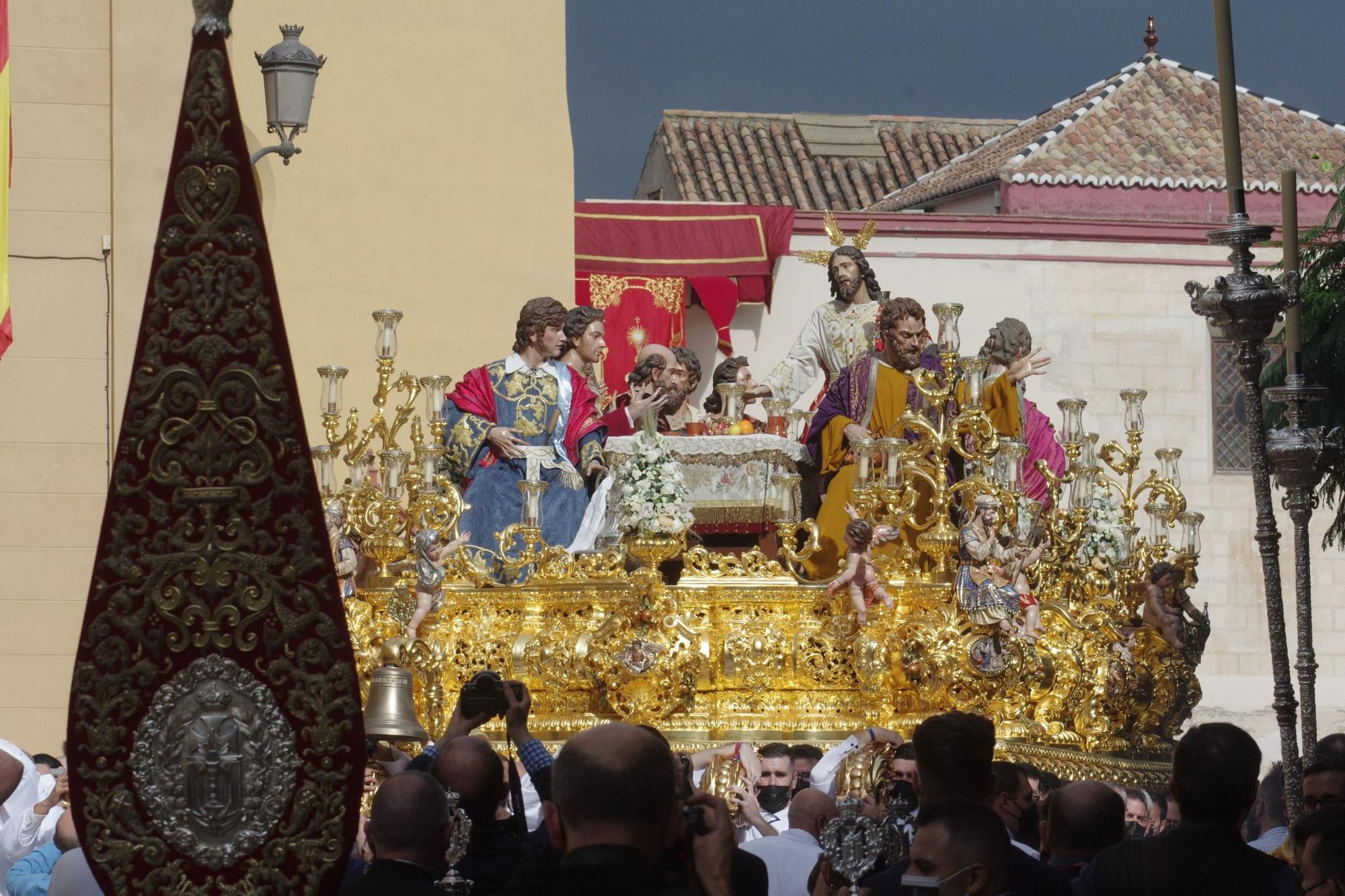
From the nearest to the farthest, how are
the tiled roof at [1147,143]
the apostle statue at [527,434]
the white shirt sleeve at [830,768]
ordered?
the white shirt sleeve at [830,768] < the apostle statue at [527,434] < the tiled roof at [1147,143]

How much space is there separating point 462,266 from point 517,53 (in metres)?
1.59

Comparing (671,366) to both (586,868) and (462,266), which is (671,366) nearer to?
(462,266)

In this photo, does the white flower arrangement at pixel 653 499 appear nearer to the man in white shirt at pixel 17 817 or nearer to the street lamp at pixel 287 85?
the street lamp at pixel 287 85

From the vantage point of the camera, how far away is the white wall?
16859 millimetres

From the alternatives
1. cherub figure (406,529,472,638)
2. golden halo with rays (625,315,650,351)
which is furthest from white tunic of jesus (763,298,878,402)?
Answer: golden halo with rays (625,315,650,351)

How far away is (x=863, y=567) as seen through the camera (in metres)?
9.72

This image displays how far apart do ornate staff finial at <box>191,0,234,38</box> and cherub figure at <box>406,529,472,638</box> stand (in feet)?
18.2

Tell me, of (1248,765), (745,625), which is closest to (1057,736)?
(745,625)

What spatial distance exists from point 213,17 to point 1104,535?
277 inches

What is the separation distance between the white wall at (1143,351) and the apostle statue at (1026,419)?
4.83 meters

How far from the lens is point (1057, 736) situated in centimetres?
969

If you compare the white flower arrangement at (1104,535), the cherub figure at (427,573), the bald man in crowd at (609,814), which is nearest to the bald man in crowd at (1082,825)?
the bald man in crowd at (609,814)

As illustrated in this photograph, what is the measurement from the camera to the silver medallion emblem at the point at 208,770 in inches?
170

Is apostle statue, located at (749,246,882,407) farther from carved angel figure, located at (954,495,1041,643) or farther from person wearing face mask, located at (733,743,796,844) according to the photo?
person wearing face mask, located at (733,743,796,844)
